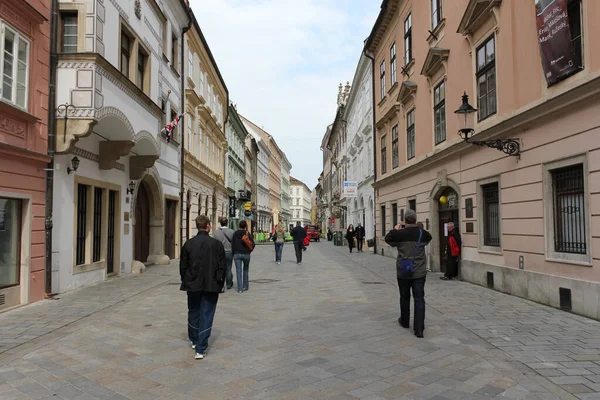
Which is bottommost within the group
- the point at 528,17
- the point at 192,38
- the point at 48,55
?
the point at 48,55

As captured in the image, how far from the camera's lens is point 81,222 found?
39.3ft

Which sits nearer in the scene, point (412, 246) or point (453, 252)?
point (412, 246)

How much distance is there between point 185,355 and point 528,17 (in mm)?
9085

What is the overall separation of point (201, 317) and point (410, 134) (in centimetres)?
1517

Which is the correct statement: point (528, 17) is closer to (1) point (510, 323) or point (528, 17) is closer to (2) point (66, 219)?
(1) point (510, 323)

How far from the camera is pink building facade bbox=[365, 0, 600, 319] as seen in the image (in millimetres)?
8039

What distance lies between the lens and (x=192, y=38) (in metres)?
22.4

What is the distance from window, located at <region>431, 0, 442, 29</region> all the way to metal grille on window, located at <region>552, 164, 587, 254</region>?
8195 mm

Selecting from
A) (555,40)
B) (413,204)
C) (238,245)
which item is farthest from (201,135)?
(555,40)

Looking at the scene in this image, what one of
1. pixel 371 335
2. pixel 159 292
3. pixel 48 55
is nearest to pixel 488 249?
pixel 371 335

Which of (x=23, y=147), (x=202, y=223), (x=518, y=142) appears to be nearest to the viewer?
(x=202, y=223)

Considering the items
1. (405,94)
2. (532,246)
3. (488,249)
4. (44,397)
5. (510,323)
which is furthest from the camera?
(405,94)

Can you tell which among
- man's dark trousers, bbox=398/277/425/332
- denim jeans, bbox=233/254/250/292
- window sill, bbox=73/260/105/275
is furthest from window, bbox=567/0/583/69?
window sill, bbox=73/260/105/275

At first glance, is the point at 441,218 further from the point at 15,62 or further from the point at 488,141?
the point at 15,62
